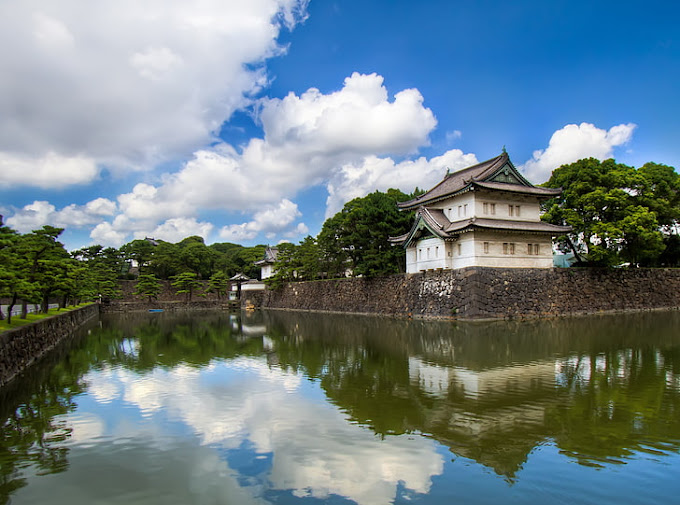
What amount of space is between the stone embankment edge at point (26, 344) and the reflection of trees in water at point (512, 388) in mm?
7127

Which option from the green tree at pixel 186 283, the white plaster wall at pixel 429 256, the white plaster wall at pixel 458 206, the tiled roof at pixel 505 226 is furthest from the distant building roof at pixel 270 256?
the tiled roof at pixel 505 226

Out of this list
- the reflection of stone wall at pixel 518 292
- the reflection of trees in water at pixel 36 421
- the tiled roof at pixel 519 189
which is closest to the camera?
the reflection of trees in water at pixel 36 421

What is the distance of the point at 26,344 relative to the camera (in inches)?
561

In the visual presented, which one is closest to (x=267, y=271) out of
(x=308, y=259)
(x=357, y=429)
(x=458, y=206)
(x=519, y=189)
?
(x=308, y=259)

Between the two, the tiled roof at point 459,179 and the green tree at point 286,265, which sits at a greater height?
the tiled roof at point 459,179

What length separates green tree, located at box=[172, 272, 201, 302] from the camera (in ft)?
178

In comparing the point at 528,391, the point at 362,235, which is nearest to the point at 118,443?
the point at 528,391

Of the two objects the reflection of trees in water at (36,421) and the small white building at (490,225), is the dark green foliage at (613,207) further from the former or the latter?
the reflection of trees in water at (36,421)

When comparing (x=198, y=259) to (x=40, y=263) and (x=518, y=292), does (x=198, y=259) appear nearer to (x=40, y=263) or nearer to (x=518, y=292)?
(x=40, y=263)

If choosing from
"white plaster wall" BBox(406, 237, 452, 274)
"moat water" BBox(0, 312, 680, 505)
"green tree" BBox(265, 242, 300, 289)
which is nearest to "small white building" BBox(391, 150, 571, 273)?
"white plaster wall" BBox(406, 237, 452, 274)

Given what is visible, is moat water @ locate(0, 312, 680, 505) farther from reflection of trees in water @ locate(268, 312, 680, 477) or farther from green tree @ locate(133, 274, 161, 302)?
green tree @ locate(133, 274, 161, 302)

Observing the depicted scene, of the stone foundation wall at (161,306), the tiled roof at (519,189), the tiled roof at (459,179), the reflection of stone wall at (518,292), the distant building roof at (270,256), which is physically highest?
the tiled roof at (459,179)

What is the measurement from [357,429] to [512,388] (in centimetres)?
385

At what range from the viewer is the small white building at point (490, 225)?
83.3 ft
